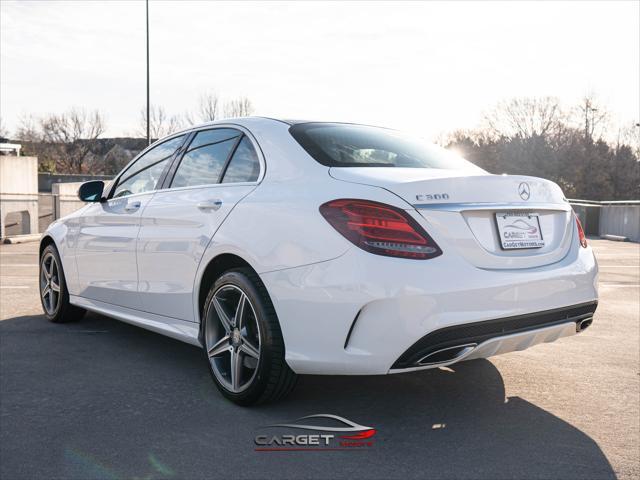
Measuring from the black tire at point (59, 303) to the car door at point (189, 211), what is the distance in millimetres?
1557

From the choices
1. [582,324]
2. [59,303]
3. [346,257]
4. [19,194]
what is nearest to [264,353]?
[346,257]

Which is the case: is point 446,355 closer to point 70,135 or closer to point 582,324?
point 582,324

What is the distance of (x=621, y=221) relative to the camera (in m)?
27.2

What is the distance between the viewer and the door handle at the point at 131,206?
15.0 feet

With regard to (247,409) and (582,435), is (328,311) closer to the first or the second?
(247,409)

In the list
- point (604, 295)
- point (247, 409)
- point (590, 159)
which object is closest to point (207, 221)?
point (247, 409)

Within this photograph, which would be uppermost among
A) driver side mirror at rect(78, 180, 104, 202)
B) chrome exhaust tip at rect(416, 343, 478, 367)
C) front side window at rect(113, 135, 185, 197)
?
front side window at rect(113, 135, 185, 197)

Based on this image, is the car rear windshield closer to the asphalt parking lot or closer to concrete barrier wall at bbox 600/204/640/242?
the asphalt parking lot

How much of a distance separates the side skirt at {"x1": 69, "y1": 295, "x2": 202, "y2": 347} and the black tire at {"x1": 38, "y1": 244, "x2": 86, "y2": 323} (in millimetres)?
373

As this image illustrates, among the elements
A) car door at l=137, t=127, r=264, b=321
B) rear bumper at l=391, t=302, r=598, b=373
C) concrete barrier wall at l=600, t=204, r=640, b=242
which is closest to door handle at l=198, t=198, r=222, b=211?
car door at l=137, t=127, r=264, b=321

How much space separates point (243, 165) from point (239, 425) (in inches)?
A: 57.7

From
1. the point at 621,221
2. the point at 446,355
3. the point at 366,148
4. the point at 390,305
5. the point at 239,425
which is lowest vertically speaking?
the point at 621,221

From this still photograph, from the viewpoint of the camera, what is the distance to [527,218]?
3.26 meters

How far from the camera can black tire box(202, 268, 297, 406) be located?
3.23 metres
